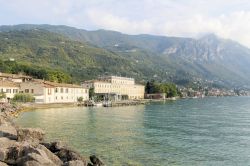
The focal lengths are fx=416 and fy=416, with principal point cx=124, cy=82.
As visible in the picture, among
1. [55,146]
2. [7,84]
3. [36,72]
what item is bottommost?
[55,146]

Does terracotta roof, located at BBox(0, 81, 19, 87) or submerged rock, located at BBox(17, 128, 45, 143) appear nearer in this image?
submerged rock, located at BBox(17, 128, 45, 143)

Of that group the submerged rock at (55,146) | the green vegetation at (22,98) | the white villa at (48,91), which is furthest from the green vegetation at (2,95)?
the submerged rock at (55,146)

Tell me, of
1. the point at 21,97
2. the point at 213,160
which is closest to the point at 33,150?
the point at 213,160

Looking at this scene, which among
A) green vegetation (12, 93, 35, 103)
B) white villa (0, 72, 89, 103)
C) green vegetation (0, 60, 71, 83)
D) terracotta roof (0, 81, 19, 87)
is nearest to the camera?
green vegetation (12, 93, 35, 103)

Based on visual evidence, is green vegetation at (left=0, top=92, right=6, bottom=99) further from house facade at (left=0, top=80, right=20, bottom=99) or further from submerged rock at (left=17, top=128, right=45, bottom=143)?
submerged rock at (left=17, top=128, right=45, bottom=143)

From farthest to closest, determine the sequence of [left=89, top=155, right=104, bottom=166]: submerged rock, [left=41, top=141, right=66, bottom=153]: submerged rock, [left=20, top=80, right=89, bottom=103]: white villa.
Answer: [left=20, top=80, right=89, bottom=103]: white villa → [left=41, top=141, right=66, bottom=153]: submerged rock → [left=89, top=155, right=104, bottom=166]: submerged rock

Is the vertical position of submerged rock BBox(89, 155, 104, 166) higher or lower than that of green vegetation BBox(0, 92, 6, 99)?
lower

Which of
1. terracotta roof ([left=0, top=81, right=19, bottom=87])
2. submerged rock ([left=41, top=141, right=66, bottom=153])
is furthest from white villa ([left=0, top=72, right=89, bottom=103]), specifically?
submerged rock ([left=41, top=141, right=66, bottom=153])

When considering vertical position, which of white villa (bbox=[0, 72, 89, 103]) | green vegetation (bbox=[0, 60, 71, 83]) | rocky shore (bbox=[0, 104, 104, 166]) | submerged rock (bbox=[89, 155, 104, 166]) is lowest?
submerged rock (bbox=[89, 155, 104, 166])

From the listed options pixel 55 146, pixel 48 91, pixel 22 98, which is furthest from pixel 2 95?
pixel 55 146

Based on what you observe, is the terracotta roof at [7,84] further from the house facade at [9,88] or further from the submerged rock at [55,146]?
the submerged rock at [55,146]

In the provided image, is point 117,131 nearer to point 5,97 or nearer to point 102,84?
point 5,97

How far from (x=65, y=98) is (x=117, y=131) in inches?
3272

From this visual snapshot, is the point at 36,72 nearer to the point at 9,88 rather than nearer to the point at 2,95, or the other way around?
the point at 9,88
